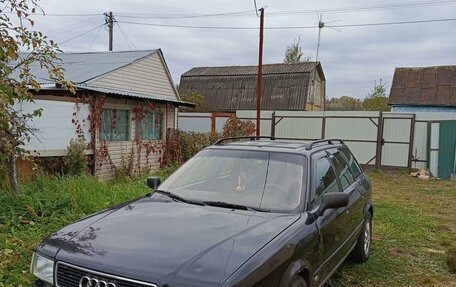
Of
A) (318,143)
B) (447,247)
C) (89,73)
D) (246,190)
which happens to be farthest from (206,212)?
(89,73)

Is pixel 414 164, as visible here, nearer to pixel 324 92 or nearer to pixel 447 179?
pixel 447 179

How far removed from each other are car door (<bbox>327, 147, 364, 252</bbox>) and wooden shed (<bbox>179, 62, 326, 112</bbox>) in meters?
23.0

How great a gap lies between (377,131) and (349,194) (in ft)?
38.5

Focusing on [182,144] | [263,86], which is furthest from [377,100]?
[182,144]

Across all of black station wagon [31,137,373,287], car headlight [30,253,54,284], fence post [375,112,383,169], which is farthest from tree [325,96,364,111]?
car headlight [30,253,54,284]

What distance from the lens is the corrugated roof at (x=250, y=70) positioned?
28700 millimetres

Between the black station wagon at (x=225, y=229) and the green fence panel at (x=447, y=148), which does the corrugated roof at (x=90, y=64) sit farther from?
the green fence panel at (x=447, y=148)

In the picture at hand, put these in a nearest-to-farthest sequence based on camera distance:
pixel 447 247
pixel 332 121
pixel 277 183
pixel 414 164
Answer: pixel 277 183 < pixel 447 247 < pixel 414 164 < pixel 332 121

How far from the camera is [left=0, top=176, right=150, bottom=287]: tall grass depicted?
149 inches

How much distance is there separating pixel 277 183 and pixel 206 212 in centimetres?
76

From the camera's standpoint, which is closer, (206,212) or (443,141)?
(206,212)

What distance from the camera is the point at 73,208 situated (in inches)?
212

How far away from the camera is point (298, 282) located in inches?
109

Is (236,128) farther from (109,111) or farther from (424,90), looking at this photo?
(424,90)
